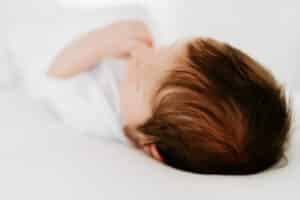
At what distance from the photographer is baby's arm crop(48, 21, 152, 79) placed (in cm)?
84

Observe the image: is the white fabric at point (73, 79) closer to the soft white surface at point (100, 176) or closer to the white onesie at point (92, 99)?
the white onesie at point (92, 99)

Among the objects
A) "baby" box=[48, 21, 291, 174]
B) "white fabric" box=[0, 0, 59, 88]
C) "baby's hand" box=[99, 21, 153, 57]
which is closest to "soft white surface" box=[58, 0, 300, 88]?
"white fabric" box=[0, 0, 59, 88]

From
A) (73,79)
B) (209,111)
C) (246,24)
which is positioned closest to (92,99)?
(73,79)

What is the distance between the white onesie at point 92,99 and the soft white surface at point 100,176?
8 cm

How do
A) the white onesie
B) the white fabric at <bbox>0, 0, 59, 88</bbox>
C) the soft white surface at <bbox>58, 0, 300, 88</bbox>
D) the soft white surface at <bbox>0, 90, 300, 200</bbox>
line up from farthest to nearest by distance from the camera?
the soft white surface at <bbox>58, 0, 300, 88</bbox> → the white fabric at <bbox>0, 0, 59, 88</bbox> → the white onesie → the soft white surface at <bbox>0, 90, 300, 200</bbox>

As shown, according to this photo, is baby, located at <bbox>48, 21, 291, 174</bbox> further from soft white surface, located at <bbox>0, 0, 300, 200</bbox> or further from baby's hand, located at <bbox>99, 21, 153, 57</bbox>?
baby's hand, located at <bbox>99, 21, 153, 57</bbox>

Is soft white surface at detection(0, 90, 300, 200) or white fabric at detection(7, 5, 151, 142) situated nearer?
soft white surface at detection(0, 90, 300, 200)

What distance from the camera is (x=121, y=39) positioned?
0.86m

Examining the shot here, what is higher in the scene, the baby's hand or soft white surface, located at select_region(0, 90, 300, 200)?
the baby's hand

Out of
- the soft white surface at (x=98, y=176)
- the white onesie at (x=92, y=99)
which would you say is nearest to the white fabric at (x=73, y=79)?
the white onesie at (x=92, y=99)

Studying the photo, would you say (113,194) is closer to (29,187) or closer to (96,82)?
(29,187)

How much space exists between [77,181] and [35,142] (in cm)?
13

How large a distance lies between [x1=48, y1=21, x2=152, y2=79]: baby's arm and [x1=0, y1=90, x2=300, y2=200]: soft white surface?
0.66 ft

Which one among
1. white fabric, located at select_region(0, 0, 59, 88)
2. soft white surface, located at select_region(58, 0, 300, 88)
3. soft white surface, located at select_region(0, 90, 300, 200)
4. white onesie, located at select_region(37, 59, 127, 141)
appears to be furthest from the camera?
soft white surface, located at select_region(58, 0, 300, 88)
